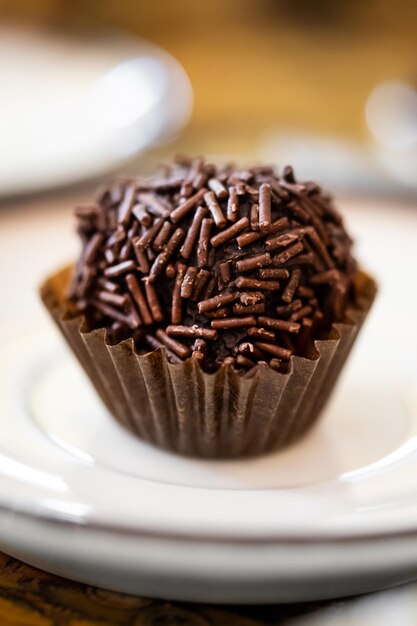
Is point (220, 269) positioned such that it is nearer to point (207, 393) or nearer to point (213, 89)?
point (207, 393)

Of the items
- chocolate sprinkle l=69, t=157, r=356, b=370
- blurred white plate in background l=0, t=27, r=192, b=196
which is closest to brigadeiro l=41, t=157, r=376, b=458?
chocolate sprinkle l=69, t=157, r=356, b=370

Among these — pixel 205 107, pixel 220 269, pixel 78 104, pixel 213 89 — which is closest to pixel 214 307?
pixel 220 269

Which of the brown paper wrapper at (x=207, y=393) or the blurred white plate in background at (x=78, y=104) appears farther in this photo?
the blurred white plate in background at (x=78, y=104)

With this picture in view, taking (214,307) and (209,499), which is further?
(214,307)

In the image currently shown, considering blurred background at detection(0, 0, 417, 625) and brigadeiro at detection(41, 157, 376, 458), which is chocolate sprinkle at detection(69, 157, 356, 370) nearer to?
brigadeiro at detection(41, 157, 376, 458)

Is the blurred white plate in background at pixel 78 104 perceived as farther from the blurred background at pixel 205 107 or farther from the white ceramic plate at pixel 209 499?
the white ceramic plate at pixel 209 499

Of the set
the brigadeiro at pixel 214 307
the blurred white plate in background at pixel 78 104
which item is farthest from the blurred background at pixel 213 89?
the brigadeiro at pixel 214 307

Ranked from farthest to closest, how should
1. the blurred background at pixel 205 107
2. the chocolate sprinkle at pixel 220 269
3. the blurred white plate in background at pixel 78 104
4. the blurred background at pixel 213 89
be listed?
the blurred background at pixel 213 89, the blurred white plate in background at pixel 78 104, the blurred background at pixel 205 107, the chocolate sprinkle at pixel 220 269
